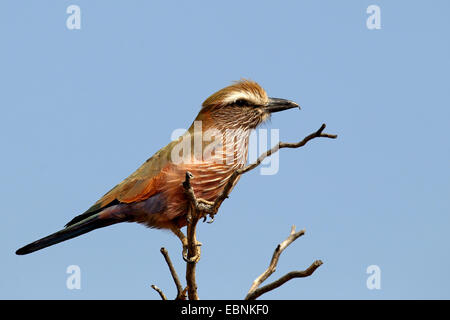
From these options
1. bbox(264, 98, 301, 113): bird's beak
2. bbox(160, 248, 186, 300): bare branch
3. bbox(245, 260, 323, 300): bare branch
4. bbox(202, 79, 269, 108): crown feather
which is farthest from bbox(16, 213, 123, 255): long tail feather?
bbox(264, 98, 301, 113): bird's beak

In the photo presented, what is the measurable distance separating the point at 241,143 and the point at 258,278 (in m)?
1.78

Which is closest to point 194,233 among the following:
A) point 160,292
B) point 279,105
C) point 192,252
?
point 192,252

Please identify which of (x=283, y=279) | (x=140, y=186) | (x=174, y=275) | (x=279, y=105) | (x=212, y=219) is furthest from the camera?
(x=279, y=105)

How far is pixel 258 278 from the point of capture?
22.6ft

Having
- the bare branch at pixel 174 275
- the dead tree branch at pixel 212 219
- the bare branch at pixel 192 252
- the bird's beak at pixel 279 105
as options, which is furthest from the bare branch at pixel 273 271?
the bird's beak at pixel 279 105

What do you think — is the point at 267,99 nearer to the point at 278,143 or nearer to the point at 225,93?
the point at 225,93

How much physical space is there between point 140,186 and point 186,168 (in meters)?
0.64

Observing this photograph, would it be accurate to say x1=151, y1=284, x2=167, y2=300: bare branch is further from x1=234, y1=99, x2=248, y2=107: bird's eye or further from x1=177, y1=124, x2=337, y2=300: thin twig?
x1=234, y1=99, x2=248, y2=107: bird's eye

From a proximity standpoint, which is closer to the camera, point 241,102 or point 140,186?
point 140,186

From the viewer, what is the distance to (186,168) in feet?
24.0

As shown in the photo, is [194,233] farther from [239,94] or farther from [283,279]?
[239,94]

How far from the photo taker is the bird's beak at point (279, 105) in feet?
26.3

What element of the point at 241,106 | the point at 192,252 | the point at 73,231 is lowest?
the point at 192,252
